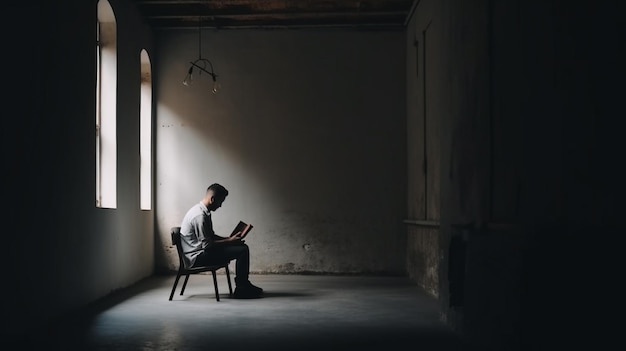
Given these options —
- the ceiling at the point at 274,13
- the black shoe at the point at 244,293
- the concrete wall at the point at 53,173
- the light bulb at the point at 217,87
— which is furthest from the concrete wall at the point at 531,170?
the light bulb at the point at 217,87

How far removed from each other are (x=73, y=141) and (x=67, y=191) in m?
0.54

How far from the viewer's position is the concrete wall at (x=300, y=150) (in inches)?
439

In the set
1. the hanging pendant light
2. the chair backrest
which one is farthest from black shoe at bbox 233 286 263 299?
the hanging pendant light

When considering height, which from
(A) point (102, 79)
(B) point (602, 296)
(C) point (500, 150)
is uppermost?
(A) point (102, 79)

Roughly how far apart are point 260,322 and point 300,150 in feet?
16.9

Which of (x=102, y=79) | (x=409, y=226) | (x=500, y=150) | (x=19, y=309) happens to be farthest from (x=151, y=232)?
(x=500, y=150)

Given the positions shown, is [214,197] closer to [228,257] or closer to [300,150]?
[228,257]

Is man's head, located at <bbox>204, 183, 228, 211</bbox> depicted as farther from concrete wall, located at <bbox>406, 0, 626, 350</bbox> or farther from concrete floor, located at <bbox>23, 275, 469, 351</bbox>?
concrete wall, located at <bbox>406, 0, 626, 350</bbox>

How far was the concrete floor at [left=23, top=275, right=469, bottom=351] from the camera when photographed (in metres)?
5.40

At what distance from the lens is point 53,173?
6402 millimetres

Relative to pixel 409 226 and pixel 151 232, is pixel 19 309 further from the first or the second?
pixel 409 226

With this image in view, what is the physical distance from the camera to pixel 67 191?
678 centimetres

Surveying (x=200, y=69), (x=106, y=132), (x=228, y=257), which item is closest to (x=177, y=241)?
(x=228, y=257)

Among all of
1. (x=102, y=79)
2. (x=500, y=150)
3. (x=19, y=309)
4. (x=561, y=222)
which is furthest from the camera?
(x=102, y=79)
